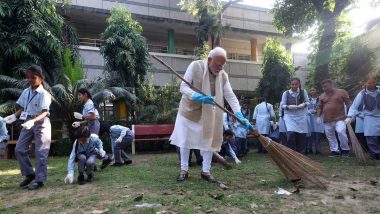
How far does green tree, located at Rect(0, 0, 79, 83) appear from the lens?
38.5ft

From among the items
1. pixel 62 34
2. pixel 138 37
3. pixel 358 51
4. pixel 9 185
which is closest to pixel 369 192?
pixel 9 185

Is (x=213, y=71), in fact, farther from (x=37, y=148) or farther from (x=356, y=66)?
(x=356, y=66)

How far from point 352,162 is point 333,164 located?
0.53 meters

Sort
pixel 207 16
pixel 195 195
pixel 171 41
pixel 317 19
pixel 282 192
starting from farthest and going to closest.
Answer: pixel 171 41, pixel 207 16, pixel 317 19, pixel 282 192, pixel 195 195

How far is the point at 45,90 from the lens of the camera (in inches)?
215

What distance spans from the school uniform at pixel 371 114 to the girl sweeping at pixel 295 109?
1.06 m

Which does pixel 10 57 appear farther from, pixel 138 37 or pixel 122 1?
pixel 122 1

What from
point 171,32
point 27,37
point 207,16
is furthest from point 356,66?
point 27,37

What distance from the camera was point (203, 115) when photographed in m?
5.17

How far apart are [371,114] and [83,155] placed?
6096 millimetres

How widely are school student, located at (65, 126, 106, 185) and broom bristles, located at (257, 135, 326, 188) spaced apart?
261cm

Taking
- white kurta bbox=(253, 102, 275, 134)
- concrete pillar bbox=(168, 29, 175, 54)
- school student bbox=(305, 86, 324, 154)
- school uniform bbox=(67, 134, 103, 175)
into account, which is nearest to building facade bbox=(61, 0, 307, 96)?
concrete pillar bbox=(168, 29, 175, 54)

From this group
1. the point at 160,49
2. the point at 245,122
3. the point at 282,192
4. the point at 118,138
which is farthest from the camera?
the point at 160,49

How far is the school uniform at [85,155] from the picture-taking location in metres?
5.59
